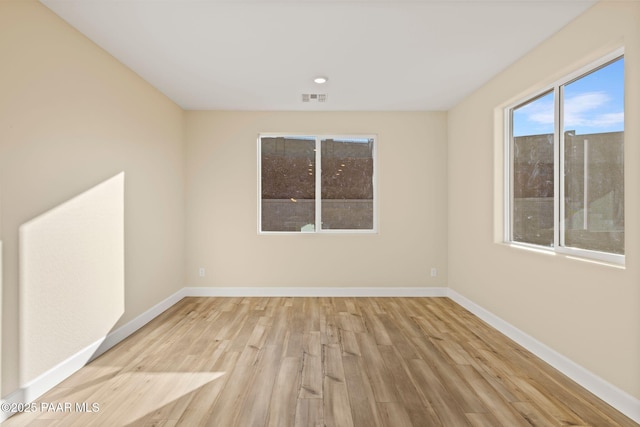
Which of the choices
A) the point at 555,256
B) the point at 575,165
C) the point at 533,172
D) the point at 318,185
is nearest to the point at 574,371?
the point at 555,256

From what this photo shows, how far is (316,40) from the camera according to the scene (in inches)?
110

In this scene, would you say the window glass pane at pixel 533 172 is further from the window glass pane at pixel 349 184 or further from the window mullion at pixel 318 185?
Result: the window mullion at pixel 318 185

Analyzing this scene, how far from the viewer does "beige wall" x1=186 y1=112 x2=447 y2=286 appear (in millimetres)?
4797

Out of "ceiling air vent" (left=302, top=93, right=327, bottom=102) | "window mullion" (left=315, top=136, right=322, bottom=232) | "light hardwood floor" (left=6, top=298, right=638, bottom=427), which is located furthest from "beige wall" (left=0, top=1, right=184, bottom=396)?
"window mullion" (left=315, top=136, right=322, bottom=232)

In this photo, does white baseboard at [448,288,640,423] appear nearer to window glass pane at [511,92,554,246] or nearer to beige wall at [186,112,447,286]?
window glass pane at [511,92,554,246]

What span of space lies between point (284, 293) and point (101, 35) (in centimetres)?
354

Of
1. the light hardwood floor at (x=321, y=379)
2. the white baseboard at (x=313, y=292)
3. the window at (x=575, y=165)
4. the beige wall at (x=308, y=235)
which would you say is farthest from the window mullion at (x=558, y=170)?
the white baseboard at (x=313, y=292)

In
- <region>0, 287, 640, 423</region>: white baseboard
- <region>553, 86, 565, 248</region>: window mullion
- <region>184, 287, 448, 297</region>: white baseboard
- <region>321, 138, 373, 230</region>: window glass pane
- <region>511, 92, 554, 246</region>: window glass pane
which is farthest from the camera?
<region>321, 138, 373, 230</region>: window glass pane

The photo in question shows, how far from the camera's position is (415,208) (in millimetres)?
4848

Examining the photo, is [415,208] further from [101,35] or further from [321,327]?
[101,35]

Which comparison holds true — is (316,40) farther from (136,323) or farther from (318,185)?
Result: (136,323)

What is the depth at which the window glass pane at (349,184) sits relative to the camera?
4.89 meters

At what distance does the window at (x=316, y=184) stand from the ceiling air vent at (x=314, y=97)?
0.74 meters

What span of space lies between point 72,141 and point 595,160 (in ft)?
12.8
